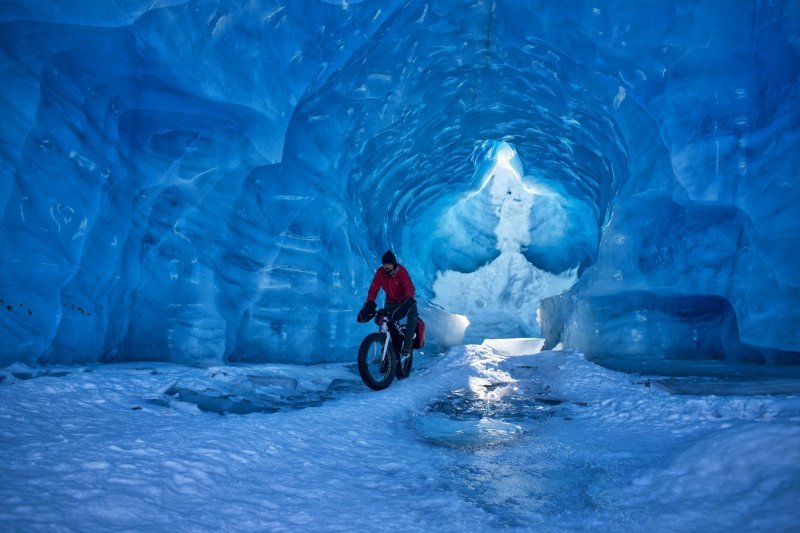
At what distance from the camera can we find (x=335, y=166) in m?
8.97

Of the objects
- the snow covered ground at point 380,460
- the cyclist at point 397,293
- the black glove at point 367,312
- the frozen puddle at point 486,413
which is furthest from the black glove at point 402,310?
the snow covered ground at point 380,460

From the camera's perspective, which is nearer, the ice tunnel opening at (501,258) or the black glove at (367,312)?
the black glove at (367,312)

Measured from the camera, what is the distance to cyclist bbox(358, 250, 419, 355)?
6141mm

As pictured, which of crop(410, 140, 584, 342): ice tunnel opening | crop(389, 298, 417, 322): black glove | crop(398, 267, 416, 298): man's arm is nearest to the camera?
crop(389, 298, 417, 322): black glove

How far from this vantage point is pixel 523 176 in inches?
633

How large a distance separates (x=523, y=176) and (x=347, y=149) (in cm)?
832

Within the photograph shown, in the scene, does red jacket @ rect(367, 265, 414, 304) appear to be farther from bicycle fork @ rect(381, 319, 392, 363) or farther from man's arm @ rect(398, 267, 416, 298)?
bicycle fork @ rect(381, 319, 392, 363)

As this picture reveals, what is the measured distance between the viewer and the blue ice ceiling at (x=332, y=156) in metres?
5.04

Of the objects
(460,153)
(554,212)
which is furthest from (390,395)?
(554,212)

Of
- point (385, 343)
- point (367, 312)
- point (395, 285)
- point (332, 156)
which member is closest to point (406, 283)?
point (395, 285)

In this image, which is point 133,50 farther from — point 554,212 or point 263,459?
point 554,212

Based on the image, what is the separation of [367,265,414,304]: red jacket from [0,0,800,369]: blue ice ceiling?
2.35 m

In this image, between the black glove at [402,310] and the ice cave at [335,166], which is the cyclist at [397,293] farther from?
the ice cave at [335,166]

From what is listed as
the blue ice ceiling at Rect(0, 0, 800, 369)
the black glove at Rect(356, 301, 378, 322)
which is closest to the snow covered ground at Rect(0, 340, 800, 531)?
the black glove at Rect(356, 301, 378, 322)
